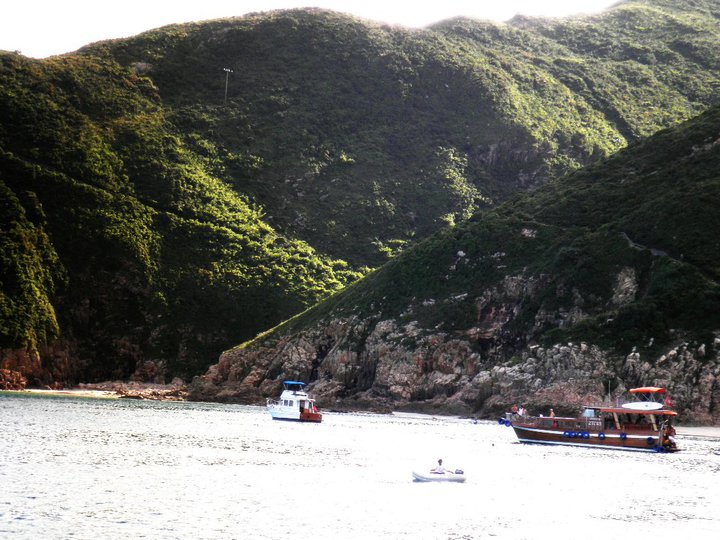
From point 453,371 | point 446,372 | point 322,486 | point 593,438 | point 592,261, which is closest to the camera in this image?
point 322,486

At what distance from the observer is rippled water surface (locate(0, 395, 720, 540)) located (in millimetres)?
39688

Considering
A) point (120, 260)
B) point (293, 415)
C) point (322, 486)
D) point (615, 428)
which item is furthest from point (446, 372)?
point (120, 260)

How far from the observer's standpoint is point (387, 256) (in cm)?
19875

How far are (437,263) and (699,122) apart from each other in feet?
161

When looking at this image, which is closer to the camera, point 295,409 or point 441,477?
point 441,477

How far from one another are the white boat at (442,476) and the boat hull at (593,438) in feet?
108

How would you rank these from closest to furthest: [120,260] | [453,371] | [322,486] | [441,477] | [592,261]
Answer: [322,486] < [441,477] < [453,371] < [592,261] < [120,260]

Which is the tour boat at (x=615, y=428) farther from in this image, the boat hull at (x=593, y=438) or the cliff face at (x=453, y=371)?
the cliff face at (x=453, y=371)

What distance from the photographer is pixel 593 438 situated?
3403 inches

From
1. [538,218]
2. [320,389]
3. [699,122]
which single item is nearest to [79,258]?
[320,389]

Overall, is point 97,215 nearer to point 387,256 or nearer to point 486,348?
point 387,256

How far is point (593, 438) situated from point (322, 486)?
138 ft

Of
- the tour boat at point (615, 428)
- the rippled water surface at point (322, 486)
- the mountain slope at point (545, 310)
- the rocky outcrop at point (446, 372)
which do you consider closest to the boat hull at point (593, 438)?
the tour boat at point (615, 428)

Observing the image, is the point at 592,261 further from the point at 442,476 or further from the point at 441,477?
the point at 441,477
